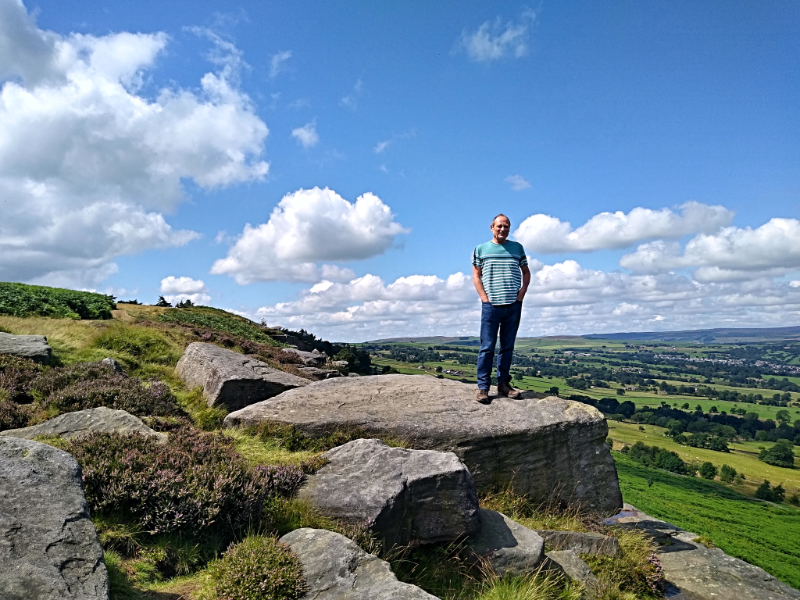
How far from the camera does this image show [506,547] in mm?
7801

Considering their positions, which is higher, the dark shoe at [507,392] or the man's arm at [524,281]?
the man's arm at [524,281]

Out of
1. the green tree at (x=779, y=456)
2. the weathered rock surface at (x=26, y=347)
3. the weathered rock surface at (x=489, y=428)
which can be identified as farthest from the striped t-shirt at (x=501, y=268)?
the green tree at (x=779, y=456)

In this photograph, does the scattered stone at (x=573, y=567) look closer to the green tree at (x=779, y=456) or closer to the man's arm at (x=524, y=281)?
the man's arm at (x=524, y=281)

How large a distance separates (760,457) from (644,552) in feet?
475

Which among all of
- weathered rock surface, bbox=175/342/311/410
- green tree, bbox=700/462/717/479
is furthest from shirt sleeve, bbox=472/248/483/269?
green tree, bbox=700/462/717/479

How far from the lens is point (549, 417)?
1142 cm

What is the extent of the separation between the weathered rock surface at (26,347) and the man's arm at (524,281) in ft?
45.0

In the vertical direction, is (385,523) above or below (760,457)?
above

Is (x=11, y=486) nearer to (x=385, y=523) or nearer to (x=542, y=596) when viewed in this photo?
(x=385, y=523)

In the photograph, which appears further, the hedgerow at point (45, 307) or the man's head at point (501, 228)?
the hedgerow at point (45, 307)

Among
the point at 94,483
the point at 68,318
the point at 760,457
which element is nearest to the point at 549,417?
the point at 94,483

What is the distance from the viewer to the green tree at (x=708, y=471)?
10591 centimetres

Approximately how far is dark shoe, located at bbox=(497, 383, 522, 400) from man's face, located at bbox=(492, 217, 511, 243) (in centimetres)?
373

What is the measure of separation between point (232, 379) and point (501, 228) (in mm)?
8115
